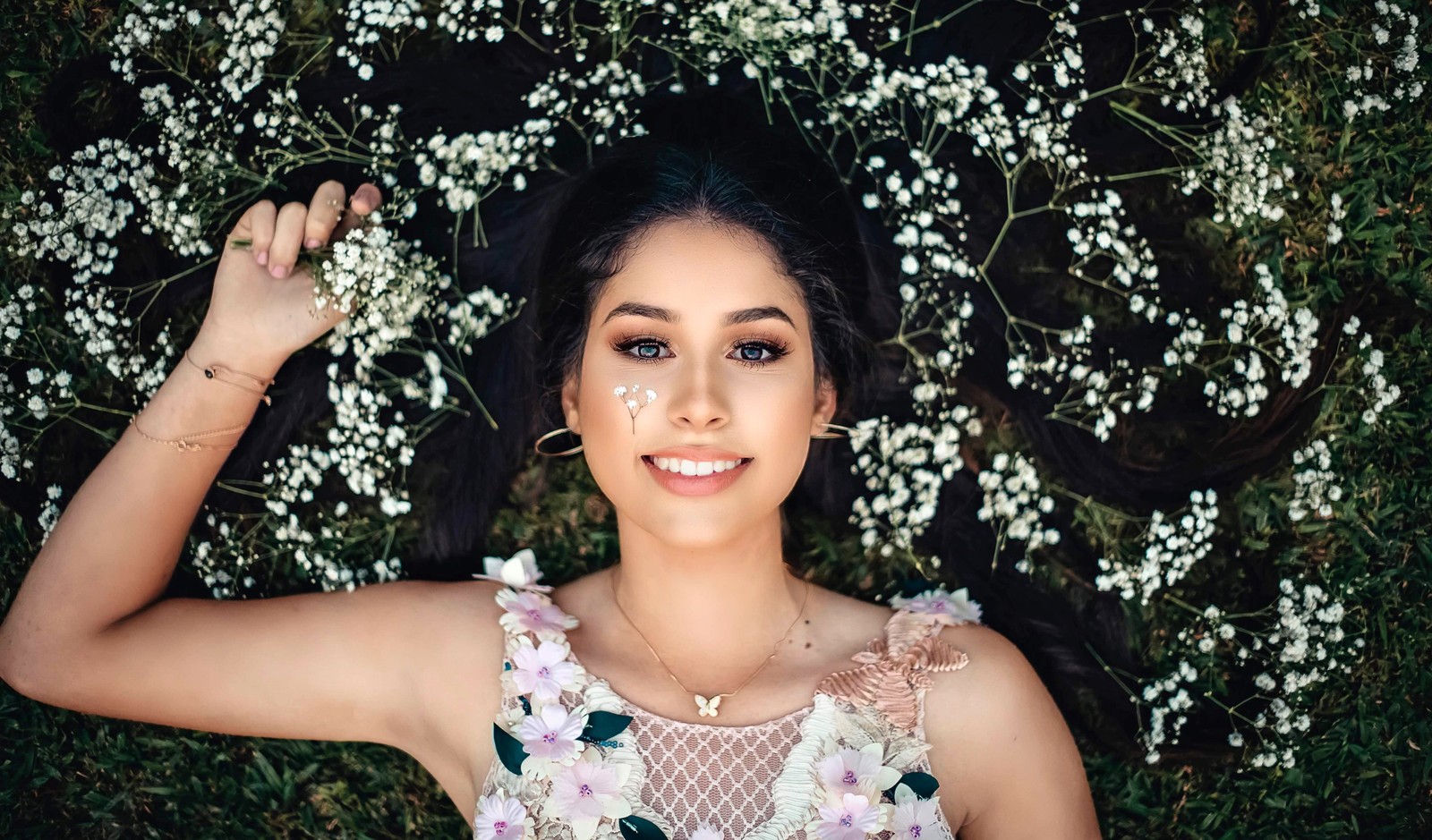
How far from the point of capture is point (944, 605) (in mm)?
3203

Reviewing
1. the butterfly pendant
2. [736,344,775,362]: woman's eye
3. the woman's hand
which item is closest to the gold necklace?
the butterfly pendant

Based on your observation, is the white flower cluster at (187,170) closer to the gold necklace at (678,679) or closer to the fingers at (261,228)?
the fingers at (261,228)

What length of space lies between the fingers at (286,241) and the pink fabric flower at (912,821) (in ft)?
6.70

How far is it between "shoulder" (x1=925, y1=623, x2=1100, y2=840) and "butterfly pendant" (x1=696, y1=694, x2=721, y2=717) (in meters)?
0.53

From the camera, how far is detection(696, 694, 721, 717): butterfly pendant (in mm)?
2879

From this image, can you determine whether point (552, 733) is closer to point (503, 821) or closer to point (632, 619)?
point (503, 821)

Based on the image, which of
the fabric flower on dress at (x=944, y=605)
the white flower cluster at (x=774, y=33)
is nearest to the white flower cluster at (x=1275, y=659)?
the fabric flower on dress at (x=944, y=605)

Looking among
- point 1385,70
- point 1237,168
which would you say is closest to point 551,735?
point 1237,168

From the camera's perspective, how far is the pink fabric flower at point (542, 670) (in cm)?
287

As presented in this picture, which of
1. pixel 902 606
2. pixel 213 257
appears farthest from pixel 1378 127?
pixel 213 257

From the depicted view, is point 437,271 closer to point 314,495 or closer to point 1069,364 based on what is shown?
point 314,495

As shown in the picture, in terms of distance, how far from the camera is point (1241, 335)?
10.9 ft

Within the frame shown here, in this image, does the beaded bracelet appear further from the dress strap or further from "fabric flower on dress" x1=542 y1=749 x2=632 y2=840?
the dress strap

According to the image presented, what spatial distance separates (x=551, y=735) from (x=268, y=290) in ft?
4.44
